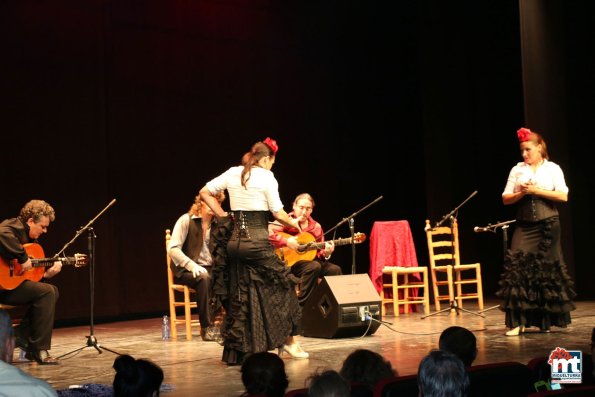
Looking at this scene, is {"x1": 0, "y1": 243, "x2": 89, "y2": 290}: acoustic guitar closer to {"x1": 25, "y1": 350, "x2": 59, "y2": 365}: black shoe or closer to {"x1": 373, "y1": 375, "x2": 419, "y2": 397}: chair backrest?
{"x1": 25, "y1": 350, "x2": 59, "y2": 365}: black shoe

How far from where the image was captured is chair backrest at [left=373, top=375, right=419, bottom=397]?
2.68 meters

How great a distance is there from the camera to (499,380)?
2875 millimetres

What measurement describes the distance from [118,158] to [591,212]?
501cm

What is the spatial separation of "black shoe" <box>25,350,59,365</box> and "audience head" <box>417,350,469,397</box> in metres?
4.40

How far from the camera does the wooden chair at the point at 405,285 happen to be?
923cm

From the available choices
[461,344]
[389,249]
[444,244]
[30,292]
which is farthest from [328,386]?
[444,244]

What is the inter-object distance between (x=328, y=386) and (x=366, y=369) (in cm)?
69

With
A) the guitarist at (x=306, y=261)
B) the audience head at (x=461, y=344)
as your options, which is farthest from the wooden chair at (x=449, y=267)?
the audience head at (x=461, y=344)

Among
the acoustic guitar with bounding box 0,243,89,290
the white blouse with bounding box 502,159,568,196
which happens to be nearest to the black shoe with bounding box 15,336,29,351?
the acoustic guitar with bounding box 0,243,89,290

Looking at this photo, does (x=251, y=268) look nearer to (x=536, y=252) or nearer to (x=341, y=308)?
(x=341, y=308)

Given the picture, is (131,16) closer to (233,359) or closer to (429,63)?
(429,63)

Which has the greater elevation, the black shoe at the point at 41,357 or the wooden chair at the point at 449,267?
the wooden chair at the point at 449,267

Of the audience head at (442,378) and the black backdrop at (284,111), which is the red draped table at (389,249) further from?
the audience head at (442,378)

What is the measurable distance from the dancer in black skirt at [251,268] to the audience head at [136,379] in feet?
10.1
